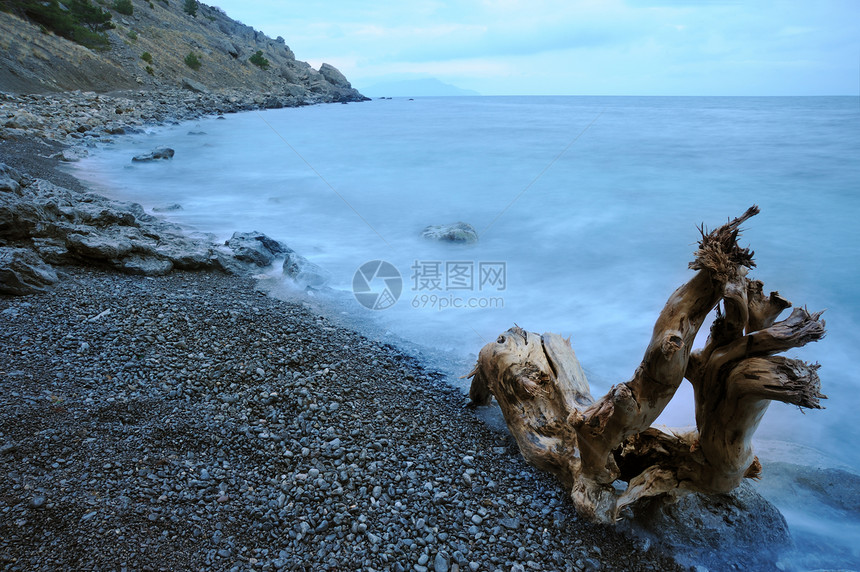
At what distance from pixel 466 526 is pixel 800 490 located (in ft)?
7.36

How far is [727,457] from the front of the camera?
8.36 feet

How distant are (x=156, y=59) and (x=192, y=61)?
4.42 meters

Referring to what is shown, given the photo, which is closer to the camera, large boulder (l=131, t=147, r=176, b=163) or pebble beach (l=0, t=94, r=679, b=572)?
pebble beach (l=0, t=94, r=679, b=572)

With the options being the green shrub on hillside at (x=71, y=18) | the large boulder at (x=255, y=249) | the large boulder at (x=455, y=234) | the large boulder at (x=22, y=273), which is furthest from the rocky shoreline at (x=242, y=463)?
the green shrub on hillside at (x=71, y=18)

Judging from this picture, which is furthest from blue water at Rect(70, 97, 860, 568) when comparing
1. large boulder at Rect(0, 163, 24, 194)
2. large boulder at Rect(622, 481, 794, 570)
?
large boulder at Rect(0, 163, 24, 194)

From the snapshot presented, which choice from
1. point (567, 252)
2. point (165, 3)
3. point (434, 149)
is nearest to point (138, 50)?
point (165, 3)

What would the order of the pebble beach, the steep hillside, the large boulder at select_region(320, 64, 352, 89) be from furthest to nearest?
the large boulder at select_region(320, 64, 352, 89) → the steep hillside → the pebble beach

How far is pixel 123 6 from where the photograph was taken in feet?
136

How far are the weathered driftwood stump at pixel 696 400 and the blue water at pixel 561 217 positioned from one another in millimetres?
1363

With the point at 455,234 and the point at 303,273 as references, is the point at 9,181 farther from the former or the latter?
the point at 455,234

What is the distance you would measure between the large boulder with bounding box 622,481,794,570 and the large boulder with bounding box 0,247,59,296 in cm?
489

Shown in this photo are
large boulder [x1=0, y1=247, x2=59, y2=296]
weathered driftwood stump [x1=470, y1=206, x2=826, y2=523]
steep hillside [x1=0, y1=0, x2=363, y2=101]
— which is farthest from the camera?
steep hillside [x1=0, y1=0, x2=363, y2=101]

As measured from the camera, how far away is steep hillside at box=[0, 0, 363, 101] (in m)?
23.0

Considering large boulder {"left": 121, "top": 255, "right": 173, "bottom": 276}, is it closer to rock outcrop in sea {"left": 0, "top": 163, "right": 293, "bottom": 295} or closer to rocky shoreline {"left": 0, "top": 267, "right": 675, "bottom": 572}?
rock outcrop in sea {"left": 0, "top": 163, "right": 293, "bottom": 295}
